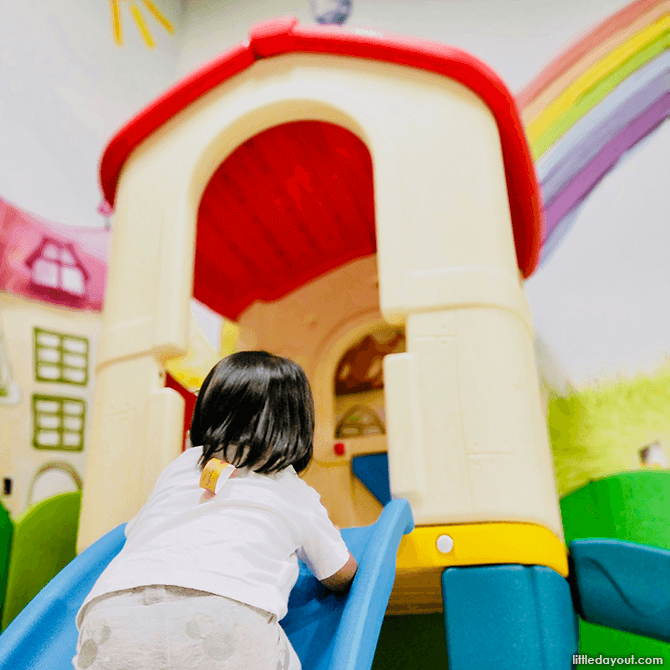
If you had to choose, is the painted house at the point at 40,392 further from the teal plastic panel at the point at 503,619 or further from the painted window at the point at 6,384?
the teal plastic panel at the point at 503,619

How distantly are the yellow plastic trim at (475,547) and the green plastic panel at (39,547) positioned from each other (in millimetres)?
1331

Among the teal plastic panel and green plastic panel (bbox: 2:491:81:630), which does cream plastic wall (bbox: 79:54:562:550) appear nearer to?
the teal plastic panel

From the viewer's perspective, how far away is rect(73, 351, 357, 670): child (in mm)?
602

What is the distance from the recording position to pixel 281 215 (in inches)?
76.9

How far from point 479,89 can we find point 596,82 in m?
1.55

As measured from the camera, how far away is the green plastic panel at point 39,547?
5.74 feet

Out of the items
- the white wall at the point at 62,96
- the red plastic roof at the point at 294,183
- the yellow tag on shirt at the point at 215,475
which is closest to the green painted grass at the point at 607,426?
the red plastic roof at the point at 294,183

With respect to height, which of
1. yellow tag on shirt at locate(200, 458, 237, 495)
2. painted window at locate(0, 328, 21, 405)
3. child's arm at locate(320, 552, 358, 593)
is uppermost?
painted window at locate(0, 328, 21, 405)

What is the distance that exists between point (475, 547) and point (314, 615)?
327mm

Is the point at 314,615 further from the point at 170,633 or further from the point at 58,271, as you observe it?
the point at 58,271

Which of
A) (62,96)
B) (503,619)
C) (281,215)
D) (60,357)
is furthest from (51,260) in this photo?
→ (503,619)

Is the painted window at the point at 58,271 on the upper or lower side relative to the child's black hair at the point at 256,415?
upper

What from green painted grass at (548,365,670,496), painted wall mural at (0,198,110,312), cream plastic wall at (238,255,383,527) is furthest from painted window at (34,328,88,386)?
green painted grass at (548,365,670,496)

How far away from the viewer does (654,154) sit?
2.37 meters
